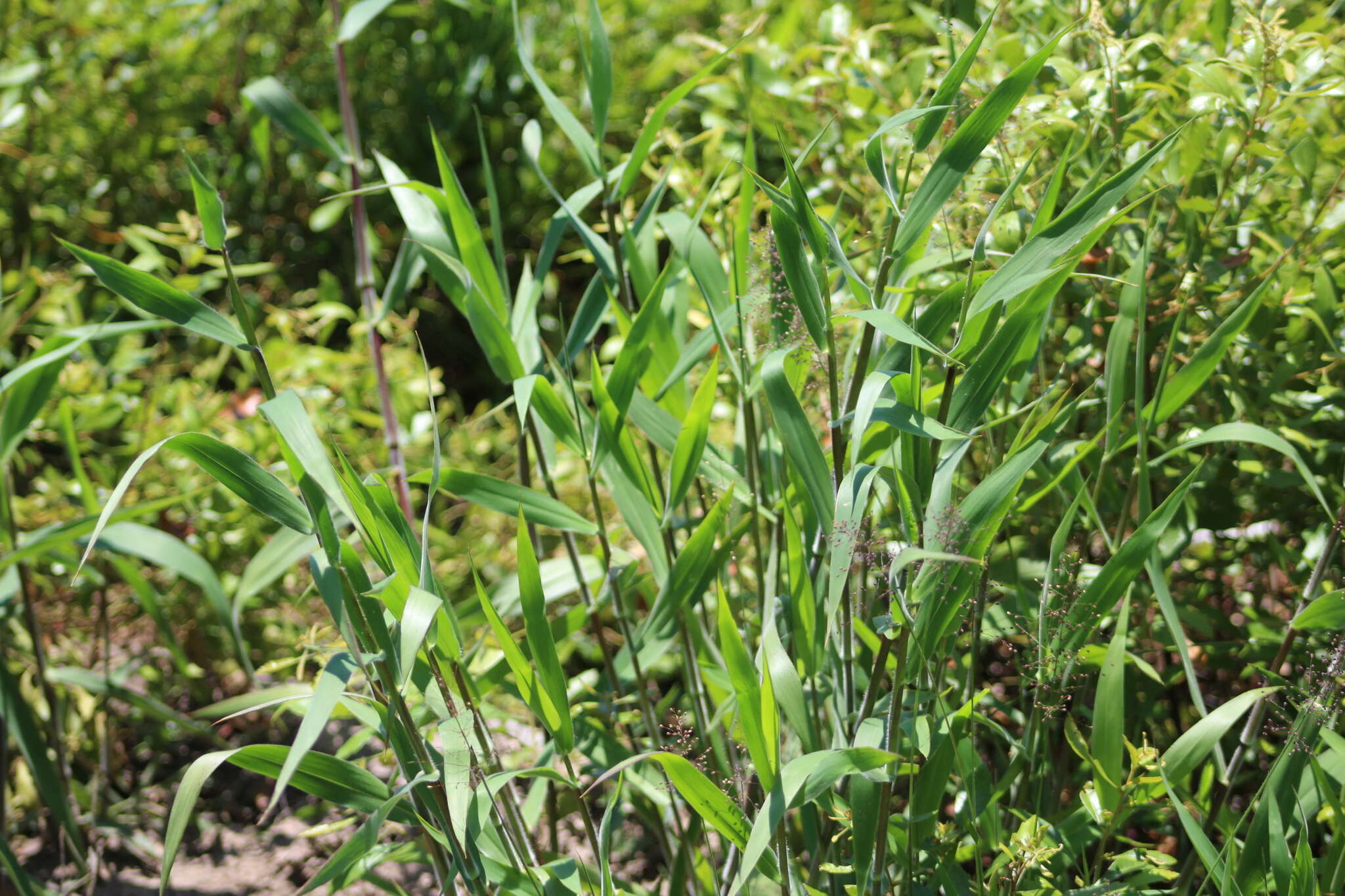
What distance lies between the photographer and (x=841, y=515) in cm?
82

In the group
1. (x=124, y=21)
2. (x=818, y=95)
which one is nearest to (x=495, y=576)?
(x=818, y=95)

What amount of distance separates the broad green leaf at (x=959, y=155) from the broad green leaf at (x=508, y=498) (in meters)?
0.43

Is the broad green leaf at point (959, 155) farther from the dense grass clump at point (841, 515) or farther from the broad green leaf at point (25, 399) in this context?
the broad green leaf at point (25, 399)

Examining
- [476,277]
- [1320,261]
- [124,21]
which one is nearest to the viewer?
[476,277]

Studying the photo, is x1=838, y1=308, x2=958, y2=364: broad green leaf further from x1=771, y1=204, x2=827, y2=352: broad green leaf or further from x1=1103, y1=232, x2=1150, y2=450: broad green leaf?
x1=1103, y1=232, x2=1150, y2=450: broad green leaf

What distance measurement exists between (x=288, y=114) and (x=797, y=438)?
842 millimetres

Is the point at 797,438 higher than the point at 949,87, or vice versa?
the point at 949,87

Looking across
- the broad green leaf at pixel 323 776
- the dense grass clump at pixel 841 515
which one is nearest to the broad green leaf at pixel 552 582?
the dense grass clump at pixel 841 515

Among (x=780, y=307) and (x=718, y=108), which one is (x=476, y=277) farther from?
(x=718, y=108)

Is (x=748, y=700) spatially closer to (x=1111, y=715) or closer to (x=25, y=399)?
(x=1111, y=715)

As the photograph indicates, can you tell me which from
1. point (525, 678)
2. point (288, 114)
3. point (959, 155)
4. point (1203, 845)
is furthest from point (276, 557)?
point (1203, 845)

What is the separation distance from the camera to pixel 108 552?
1273 millimetres

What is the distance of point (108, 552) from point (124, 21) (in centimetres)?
178

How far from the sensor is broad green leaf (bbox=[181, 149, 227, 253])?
881mm
